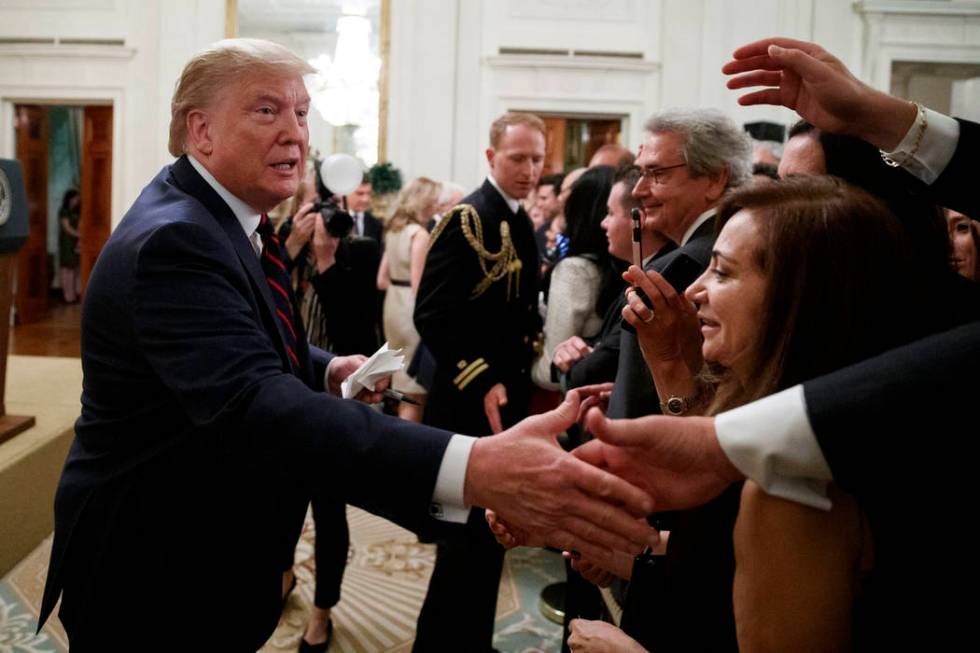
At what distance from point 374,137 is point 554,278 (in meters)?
5.38

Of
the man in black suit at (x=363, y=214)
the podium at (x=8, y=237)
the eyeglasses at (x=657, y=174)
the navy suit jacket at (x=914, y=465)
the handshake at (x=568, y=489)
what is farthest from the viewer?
the man in black suit at (x=363, y=214)

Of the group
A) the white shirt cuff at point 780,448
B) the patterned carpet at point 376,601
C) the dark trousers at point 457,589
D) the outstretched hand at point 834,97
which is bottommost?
the patterned carpet at point 376,601

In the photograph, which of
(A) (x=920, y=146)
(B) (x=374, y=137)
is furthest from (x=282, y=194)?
(B) (x=374, y=137)

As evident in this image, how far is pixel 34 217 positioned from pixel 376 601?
8.80 meters

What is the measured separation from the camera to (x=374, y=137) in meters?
7.99

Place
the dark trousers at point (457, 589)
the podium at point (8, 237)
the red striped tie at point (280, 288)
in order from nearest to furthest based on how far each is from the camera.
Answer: the red striped tie at point (280, 288)
the dark trousers at point (457, 589)
the podium at point (8, 237)

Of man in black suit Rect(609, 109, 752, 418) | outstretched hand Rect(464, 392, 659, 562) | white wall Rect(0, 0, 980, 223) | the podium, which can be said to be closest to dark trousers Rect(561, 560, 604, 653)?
man in black suit Rect(609, 109, 752, 418)

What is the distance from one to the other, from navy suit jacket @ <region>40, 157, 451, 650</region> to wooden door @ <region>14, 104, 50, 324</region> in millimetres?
8947

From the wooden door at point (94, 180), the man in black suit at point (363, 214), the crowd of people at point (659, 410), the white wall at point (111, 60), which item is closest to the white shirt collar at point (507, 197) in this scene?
the crowd of people at point (659, 410)

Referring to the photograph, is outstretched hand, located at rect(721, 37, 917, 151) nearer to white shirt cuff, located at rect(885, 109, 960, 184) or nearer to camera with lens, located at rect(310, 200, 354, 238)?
white shirt cuff, located at rect(885, 109, 960, 184)

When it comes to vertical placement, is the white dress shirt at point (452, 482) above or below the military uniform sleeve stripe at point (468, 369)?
above

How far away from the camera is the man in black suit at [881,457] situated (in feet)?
2.91

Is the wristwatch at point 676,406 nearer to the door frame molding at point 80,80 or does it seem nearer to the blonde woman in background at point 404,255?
the blonde woman in background at point 404,255

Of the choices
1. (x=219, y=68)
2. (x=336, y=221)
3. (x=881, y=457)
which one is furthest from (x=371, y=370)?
(x=336, y=221)
